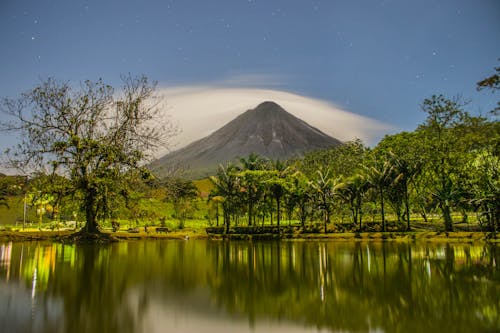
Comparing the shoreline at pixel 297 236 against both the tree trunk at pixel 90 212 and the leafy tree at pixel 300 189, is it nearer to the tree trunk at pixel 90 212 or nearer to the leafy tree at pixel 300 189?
the tree trunk at pixel 90 212

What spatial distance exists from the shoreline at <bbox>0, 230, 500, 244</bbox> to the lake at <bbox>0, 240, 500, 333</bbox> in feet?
55.9

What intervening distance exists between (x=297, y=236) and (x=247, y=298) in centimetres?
3006

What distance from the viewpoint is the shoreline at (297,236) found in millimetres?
31325

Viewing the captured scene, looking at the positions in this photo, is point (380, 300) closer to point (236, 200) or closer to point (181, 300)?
point (181, 300)

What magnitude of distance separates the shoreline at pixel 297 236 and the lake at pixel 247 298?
55.9 feet

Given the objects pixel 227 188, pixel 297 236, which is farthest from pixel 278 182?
pixel 227 188

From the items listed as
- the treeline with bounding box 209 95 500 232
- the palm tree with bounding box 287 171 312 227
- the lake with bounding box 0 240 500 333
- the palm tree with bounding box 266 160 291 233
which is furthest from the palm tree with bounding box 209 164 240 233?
the lake with bounding box 0 240 500 333

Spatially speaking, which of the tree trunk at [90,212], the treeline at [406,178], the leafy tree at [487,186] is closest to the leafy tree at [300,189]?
the treeline at [406,178]

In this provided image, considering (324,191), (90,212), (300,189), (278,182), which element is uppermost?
(278,182)

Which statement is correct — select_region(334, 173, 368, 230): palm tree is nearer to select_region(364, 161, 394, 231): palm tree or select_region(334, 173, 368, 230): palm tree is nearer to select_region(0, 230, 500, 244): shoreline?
select_region(364, 161, 394, 231): palm tree

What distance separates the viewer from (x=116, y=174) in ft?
90.4

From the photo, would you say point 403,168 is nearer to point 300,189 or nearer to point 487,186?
point 487,186

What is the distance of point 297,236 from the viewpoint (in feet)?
129

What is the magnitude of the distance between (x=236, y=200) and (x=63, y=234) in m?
22.8
